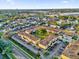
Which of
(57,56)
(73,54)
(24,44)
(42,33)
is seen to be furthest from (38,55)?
(42,33)

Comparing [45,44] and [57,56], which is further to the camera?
[45,44]

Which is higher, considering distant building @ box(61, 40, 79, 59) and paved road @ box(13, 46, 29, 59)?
distant building @ box(61, 40, 79, 59)

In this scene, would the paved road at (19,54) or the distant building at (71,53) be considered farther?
the paved road at (19,54)

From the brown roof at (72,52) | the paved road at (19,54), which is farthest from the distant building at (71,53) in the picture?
the paved road at (19,54)

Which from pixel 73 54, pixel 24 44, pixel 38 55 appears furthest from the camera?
pixel 24 44

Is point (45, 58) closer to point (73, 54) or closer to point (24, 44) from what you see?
point (73, 54)

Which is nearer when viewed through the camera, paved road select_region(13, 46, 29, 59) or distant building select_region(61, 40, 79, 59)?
distant building select_region(61, 40, 79, 59)

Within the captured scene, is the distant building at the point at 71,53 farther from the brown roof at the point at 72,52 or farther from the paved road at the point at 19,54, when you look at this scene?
the paved road at the point at 19,54

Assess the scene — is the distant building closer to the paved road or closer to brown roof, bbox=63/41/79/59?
brown roof, bbox=63/41/79/59

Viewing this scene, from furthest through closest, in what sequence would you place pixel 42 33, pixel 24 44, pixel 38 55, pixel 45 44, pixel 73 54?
pixel 42 33 < pixel 24 44 < pixel 45 44 < pixel 38 55 < pixel 73 54

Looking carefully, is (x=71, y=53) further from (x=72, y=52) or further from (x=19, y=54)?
(x=19, y=54)

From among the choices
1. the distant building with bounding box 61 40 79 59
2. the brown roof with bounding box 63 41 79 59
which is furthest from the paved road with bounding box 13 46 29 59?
the brown roof with bounding box 63 41 79 59
